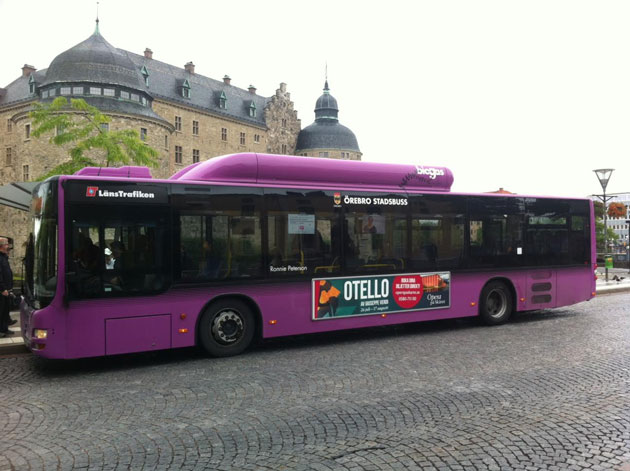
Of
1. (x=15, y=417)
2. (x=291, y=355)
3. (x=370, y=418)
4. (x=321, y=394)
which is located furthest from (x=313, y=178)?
(x=15, y=417)

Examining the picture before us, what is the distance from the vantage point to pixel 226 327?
Result: 852 centimetres

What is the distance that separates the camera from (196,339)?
8258mm

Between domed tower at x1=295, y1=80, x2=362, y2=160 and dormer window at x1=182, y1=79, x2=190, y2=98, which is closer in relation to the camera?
dormer window at x1=182, y1=79, x2=190, y2=98

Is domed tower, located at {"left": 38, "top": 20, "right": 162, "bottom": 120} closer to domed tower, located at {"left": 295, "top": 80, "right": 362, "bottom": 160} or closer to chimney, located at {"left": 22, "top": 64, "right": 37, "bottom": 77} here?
chimney, located at {"left": 22, "top": 64, "right": 37, "bottom": 77}

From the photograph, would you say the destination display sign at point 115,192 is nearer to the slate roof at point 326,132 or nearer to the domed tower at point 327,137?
the domed tower at point 327,137

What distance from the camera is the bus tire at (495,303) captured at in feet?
37.3

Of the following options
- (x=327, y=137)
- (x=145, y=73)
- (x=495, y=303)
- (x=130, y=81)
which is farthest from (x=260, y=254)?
(x=327, y=137)

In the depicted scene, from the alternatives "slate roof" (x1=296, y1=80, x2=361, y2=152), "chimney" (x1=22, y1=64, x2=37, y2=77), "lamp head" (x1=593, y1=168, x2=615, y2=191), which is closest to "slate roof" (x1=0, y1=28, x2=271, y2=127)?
"chimney" (x1=22, y1=64, x2=37, y2=77)

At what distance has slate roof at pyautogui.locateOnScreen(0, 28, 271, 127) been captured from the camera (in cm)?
4781

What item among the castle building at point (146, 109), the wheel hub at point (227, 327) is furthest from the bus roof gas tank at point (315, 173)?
the castle building at point (146, 109)

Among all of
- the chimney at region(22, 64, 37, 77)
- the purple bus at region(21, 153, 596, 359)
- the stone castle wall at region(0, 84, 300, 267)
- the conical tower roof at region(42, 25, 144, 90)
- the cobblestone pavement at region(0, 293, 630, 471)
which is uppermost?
the chimney at region(22, 64, 37, 77)

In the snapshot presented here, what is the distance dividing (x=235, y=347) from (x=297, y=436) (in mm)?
3906

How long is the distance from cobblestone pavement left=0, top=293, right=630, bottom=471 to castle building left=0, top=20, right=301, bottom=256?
32459 mm

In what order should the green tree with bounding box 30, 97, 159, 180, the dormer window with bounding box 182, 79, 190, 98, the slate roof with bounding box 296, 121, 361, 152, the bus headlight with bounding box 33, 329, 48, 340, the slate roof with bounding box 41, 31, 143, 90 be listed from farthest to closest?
the slate roof with bounding box 296, 121, 361, 152 → the dormer window with bounding box 182, 79, 190, 98 → the slate roof with bounding box 41, 31, 143, 90 → the green tree with bounding box 30, 97, 159, 180 → the bus headlight with bounding box 33, 329, 48, 340
